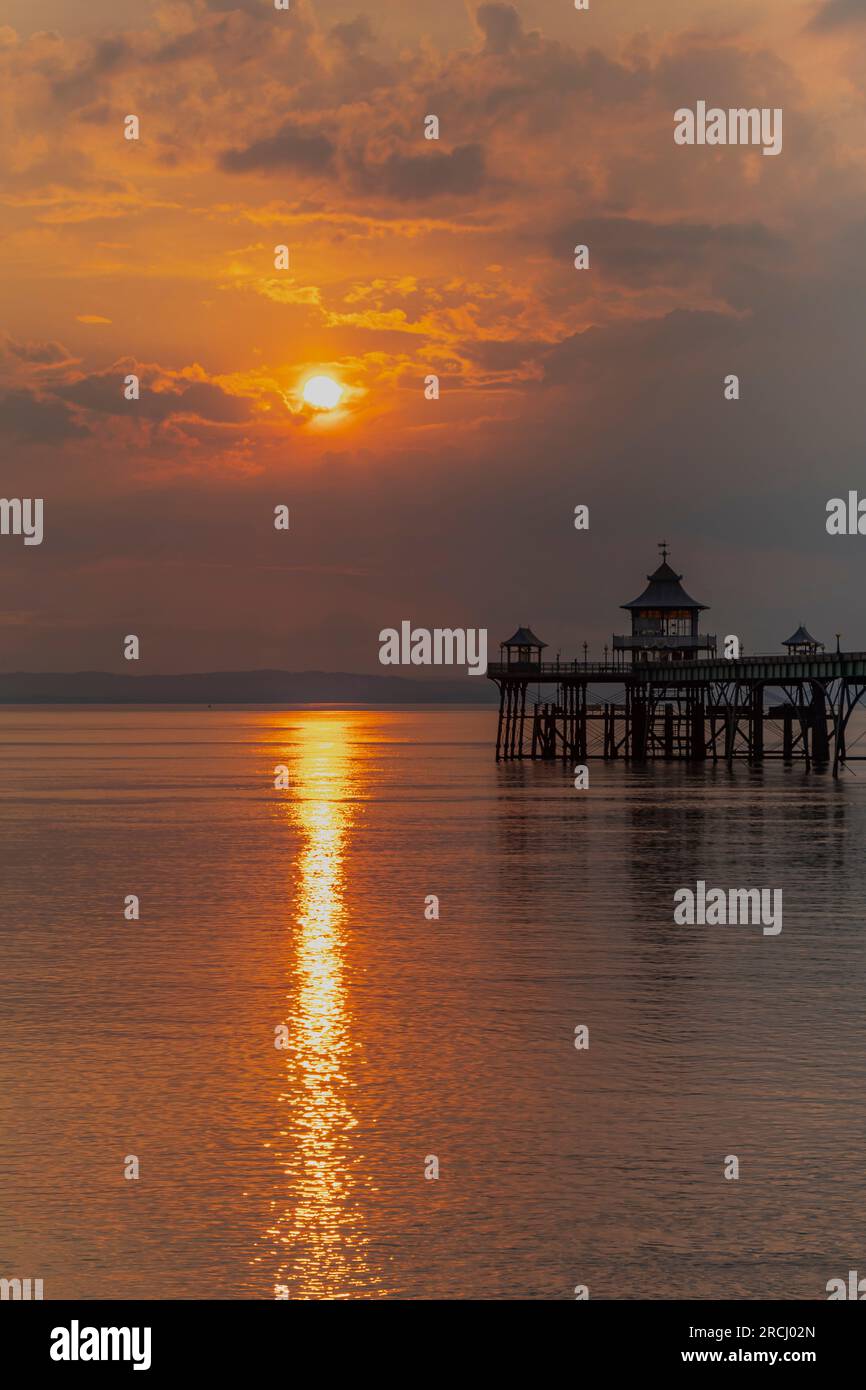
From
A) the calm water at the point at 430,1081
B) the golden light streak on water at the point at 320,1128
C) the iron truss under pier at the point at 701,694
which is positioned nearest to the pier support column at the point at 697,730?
the iron truss under pier at the point at 701,694

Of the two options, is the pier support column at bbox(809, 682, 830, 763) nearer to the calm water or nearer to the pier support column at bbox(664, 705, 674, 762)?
the pier support column at bbox(664, 705, 674, 762)

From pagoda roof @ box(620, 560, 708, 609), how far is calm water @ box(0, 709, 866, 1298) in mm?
62807

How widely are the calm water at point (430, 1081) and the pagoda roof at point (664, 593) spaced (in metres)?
62.8

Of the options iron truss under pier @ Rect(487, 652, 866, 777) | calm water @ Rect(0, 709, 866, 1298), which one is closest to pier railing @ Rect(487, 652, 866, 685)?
iron truss under pier @ Rect(487, 652, 866, 777)

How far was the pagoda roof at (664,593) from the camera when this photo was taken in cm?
10962

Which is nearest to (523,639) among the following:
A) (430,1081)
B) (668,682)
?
(668,682)

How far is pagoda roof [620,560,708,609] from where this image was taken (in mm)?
109625
